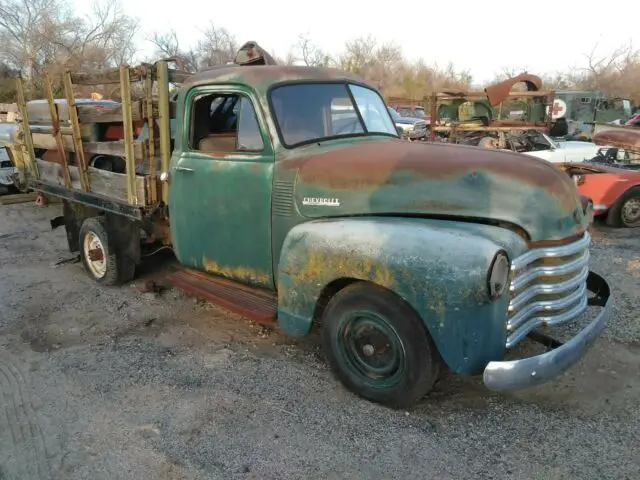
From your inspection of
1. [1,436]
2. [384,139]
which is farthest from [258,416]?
[384,139]

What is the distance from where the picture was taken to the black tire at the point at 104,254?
5.31m

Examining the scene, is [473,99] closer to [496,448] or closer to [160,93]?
[160,93]

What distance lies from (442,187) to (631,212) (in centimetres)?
623

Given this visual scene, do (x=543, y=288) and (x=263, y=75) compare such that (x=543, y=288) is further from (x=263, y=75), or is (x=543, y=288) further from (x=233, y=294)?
(x=263, y=75)

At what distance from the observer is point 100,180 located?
5.21m

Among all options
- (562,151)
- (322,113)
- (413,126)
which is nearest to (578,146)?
(562,151)

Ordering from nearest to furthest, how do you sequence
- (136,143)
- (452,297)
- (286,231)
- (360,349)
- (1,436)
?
(452,297) < (1,436) < (360,349) < (286,231) < (136,143)

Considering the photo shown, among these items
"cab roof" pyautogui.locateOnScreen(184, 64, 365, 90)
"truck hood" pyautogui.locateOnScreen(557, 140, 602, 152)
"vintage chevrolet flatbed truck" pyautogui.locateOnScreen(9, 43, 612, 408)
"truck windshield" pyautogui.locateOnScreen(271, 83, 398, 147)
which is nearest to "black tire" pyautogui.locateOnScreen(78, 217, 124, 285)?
"vintage chevrolet flatbed truck" pyautogui.locateOnScreen(9, 43, 612, 408)

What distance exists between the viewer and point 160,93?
4359mm

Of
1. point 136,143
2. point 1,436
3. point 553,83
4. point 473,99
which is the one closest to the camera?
point 1,436

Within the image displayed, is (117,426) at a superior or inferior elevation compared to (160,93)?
inferior

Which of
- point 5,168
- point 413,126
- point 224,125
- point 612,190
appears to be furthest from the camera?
point 413,126

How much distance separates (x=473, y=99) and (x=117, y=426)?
1194 centimetres

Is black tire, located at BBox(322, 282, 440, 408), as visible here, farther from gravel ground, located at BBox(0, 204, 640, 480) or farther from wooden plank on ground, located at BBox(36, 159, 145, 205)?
wooden plank on ground, located at BBox(36, 159, 145, 205)
